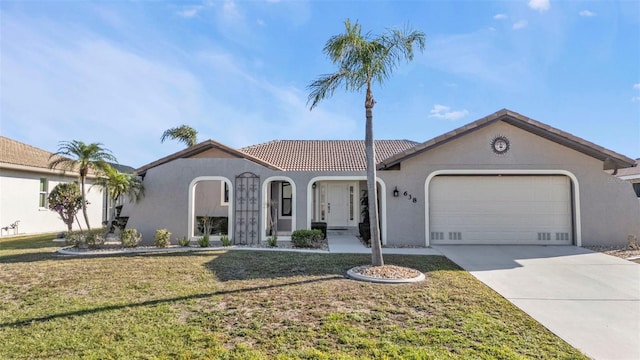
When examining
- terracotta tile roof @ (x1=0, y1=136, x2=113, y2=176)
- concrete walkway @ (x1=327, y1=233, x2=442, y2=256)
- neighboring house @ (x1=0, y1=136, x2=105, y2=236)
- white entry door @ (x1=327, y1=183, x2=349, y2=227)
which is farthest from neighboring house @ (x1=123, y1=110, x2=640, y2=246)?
terracotta tile roof @ (x1=0, y1=136, x2=113, y2=176)

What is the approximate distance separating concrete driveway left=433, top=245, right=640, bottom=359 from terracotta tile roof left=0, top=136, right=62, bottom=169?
68.8 feet

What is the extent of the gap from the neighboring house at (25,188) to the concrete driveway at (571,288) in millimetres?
18348

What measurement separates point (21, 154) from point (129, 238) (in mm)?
11940

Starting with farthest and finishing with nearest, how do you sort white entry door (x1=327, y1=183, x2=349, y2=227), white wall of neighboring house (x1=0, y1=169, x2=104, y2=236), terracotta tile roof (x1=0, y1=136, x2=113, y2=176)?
white entry door (x1=327, y1=183, x2=349, y2=227), terracotta tile roof (x1=0, y1=136, x2=113, y2=176), white wall of neighboring house (x1=0, y1=169, x2=104, y2=236)

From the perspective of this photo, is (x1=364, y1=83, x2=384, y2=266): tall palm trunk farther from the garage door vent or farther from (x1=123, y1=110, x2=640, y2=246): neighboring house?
the garage door vent

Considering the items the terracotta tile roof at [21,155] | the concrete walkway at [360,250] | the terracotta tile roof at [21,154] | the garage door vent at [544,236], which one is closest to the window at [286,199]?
the concrete walkway at [360,250]

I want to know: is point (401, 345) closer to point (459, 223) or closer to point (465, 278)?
point (465, 278)

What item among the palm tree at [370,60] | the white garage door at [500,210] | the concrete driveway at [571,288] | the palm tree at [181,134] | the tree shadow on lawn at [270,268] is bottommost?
the concrete driveway at [571,288]

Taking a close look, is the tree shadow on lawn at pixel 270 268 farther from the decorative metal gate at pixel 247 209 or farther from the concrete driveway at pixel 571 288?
the decorative metal gate at pixel 247 209

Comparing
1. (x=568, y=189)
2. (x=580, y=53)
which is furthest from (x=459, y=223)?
(x=580, y=53)

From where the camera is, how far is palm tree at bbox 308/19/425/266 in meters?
8.65

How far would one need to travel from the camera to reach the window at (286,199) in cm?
1927

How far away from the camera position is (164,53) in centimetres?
1362

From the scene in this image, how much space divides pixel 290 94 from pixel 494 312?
1393cm
